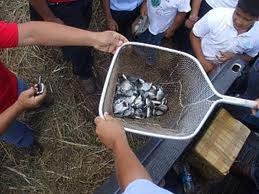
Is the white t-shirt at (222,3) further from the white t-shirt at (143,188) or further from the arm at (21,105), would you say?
the white t-shirt at (143,188)

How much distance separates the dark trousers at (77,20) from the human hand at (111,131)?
1.06m

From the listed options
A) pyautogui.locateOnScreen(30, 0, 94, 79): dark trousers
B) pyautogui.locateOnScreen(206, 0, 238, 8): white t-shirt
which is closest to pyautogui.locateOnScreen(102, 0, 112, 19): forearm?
pyautogui.locateOnScreen(30, 0, 94, 79): dark trousers

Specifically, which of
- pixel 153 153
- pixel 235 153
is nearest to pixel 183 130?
pixel 153 153

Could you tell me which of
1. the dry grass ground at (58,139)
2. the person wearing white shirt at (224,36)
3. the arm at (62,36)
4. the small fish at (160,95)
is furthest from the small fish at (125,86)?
the dry grass ground at (58,139)

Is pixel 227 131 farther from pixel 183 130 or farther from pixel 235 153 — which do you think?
pixel 183 130

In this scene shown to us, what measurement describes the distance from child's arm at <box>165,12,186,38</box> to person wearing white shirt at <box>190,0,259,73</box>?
220 millimetres

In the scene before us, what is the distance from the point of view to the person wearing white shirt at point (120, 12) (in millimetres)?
2867

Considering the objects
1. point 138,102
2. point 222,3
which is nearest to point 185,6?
point 222,3

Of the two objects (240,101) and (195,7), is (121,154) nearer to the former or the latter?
(240,101)

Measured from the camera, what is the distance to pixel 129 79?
89.4 inches

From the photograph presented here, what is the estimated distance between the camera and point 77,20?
8.70 feet

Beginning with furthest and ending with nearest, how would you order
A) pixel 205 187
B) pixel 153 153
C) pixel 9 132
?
1. pixel 9 132
2. pixel 205 187
3. pixel 153 153

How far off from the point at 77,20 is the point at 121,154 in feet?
4.22

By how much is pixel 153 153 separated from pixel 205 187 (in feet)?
→ 1.63
